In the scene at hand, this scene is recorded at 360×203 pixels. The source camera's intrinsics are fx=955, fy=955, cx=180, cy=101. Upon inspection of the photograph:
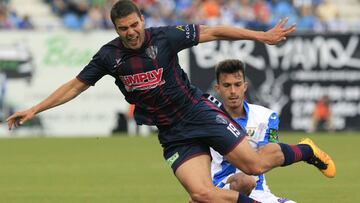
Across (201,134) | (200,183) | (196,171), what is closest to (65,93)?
(201,134)

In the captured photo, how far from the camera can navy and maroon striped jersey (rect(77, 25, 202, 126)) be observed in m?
8.62

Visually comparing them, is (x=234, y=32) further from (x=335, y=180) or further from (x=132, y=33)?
(x=335, y=180)

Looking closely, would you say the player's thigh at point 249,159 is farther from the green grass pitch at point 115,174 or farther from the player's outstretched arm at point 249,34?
the green grass pitch at point 115,174

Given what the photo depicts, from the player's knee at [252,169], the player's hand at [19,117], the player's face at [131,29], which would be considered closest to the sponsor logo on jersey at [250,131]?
the player's knee at [252,169]

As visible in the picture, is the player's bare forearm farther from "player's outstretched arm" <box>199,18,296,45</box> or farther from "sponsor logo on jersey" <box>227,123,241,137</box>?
"sponsor logo on jersey" <box>227,123,241,137</box>

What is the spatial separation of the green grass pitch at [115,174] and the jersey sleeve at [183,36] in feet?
10.8

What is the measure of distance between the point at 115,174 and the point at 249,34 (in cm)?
742

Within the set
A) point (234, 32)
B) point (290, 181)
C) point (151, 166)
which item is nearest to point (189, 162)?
point (234, 32)

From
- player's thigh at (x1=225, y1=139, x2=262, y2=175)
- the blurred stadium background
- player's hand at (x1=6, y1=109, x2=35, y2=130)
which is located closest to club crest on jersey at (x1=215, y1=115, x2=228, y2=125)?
player's thigh at (x1=225, y1=139, x2=262, y2=175)

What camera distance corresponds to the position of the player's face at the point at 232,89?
30.0 ft

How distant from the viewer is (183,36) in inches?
341

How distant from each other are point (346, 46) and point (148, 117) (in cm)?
1711

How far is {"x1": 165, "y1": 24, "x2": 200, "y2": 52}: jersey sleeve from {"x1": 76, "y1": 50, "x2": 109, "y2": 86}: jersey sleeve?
2.10 ft

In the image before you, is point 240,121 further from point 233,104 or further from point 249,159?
point 249,159
